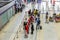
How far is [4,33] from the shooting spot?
1588 cm

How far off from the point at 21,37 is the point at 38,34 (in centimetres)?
168

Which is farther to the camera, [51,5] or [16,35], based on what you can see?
[51,5]

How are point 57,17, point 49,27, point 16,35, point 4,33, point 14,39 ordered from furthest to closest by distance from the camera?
1. point 57,17
2. point 49,27
3. point 4,33
4. point 16,35
5. point 14,39

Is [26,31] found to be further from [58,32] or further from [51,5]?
[51,5]

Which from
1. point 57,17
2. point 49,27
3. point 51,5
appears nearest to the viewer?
point 49,27

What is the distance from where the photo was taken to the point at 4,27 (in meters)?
17.8

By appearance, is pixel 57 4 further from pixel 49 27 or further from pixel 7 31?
pixel 7 31

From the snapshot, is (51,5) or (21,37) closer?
(21,37)

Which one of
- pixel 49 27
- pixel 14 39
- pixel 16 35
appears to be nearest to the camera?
pixel 14 39

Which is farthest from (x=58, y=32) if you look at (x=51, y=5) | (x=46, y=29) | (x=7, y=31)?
(x=51, y=5)

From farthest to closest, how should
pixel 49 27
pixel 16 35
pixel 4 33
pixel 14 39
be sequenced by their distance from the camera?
pixel 49 27, pixel 4 33, pixel 16 35, pixel 14 39

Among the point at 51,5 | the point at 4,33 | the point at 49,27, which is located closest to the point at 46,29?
the point at 49,27

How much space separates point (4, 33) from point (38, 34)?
3.12 metres

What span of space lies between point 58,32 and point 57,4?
41.3ft
